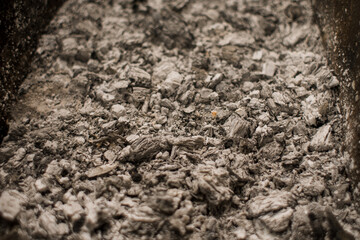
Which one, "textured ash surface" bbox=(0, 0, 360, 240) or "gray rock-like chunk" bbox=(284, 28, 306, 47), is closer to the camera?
"textured ash surface" bbox=(0, 0, 360, 240)

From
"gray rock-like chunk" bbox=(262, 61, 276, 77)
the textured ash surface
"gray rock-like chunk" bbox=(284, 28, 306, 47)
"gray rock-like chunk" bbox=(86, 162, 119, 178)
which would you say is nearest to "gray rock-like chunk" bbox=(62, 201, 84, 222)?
the textured ash surface

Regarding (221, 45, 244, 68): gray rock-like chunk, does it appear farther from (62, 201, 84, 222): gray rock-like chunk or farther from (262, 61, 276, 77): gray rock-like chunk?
(62, 201, 84, 222): gray rock-like chunk

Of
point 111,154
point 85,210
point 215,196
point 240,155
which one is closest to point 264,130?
point 240,155

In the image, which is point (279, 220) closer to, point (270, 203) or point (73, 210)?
point (270, 203)

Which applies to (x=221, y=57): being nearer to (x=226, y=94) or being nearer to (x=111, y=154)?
(x=226, y=94)

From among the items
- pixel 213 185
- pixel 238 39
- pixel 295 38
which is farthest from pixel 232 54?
pixel 213 185

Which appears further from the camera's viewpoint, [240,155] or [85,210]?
[240,155]
